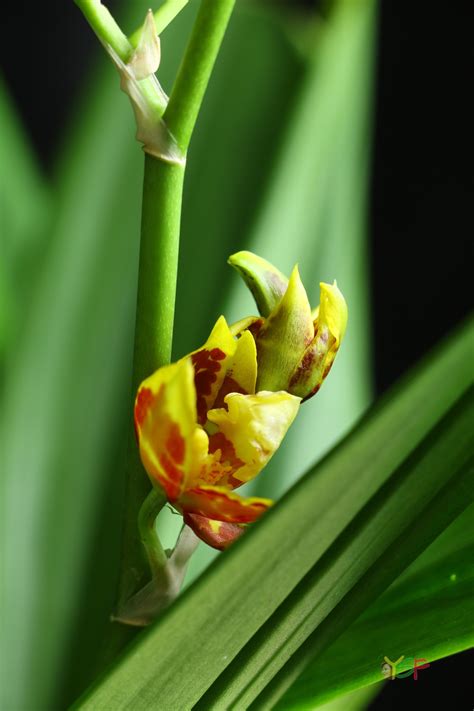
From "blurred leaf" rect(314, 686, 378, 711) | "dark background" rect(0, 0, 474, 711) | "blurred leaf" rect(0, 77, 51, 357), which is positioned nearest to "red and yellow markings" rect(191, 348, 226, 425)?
"blurred leaf" rect(314, 686, 378, 711)

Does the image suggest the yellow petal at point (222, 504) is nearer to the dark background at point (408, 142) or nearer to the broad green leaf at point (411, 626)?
the broad green leaf at point (411, 626)

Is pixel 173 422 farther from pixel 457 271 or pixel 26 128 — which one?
pixel 26 128

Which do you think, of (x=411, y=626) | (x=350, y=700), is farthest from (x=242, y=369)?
(x=350, y=700)

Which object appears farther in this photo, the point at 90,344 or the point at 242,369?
the point at 90,344

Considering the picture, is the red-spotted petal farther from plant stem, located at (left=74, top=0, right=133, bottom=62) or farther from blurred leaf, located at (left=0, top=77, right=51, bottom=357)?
blurred leaf, located at (left=0, top=77, right=51, bottom=357)

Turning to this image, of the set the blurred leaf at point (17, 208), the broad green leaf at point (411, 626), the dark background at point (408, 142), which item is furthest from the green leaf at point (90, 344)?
the dark background at point (408, 142)

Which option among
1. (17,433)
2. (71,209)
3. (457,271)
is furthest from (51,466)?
(457,271)

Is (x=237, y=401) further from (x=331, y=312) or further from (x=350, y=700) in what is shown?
(x=350, y=700)

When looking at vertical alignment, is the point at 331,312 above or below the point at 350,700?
above
